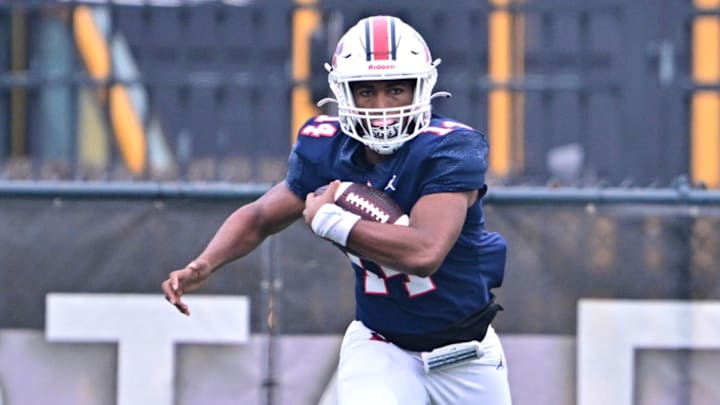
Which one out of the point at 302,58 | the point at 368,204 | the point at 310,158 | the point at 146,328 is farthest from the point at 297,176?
the point at 302,58

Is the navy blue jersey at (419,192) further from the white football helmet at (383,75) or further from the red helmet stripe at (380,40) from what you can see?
the red helmet stripe at (380,40)

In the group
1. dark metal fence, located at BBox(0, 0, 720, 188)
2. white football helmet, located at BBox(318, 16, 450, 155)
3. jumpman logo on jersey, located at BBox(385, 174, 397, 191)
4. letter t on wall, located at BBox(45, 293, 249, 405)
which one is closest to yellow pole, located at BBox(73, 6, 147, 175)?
dark metal fence, located at BBox(0, 0, 720, 188)

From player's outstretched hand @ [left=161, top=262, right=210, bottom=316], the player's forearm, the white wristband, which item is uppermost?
the white wristband

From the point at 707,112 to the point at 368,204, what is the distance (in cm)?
590

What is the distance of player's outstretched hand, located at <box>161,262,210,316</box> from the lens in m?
4.55

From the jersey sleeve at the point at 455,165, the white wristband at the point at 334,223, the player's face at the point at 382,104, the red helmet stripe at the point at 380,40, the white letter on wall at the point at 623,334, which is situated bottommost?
the white letter on wall at the point at 623,334

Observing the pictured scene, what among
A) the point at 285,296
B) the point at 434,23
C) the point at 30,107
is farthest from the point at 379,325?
the point at 30,107

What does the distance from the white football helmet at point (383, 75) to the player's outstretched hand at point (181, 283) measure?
0.70 meters

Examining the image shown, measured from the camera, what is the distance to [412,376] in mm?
4641

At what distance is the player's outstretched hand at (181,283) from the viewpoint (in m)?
4.55

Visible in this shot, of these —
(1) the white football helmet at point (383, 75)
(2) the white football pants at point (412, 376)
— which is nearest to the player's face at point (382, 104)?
(1) the white football helmet at point (383, 75)

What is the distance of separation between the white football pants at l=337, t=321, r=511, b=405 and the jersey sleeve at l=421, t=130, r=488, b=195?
0.62 meters

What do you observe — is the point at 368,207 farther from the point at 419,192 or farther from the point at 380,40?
the point at 380,40

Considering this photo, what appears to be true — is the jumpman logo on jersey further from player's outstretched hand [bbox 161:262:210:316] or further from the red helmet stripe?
player's outstretched hand [bbox 161:262:210:316]
